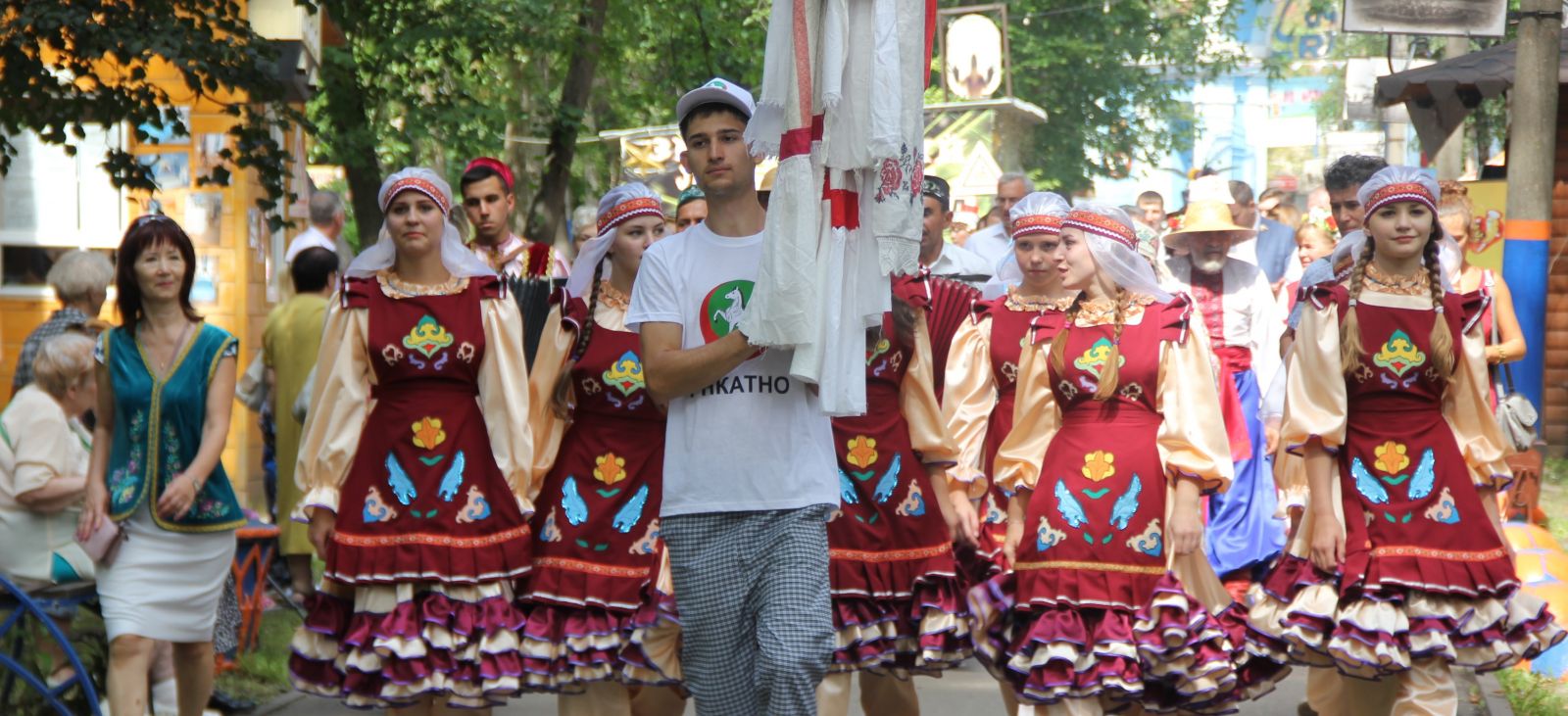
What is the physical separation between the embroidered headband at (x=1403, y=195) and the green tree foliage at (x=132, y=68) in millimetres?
4684

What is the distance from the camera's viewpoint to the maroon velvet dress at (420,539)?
22.0 feet

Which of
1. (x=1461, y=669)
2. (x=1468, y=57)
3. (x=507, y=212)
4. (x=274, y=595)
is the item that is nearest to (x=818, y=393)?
(x=507, y=212)

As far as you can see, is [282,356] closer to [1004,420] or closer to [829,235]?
[1004,420]

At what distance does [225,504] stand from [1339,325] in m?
4.08

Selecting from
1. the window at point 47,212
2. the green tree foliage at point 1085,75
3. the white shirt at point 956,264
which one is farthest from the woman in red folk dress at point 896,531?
the green tree foliage at point 1085,75

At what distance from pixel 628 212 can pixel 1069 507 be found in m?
1.92

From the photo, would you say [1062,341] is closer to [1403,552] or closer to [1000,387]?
[1000,387]

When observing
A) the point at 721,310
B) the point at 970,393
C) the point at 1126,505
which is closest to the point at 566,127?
the point at 970,393

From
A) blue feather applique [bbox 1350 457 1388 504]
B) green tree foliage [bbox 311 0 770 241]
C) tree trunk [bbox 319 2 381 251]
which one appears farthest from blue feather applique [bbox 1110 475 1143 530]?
tree trunk [bbox 319 2 381 251]

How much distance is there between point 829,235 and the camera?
5.02 metres

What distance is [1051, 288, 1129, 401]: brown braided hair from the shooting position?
6.98 meters

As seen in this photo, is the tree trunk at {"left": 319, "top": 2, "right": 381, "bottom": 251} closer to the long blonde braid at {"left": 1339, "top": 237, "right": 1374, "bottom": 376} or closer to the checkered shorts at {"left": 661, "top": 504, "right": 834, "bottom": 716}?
the long blonde braid at {"left": 1339, "top": 237, "right": 1374, "bottom": 376}

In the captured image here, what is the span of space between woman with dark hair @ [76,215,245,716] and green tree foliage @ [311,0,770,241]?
129 inches

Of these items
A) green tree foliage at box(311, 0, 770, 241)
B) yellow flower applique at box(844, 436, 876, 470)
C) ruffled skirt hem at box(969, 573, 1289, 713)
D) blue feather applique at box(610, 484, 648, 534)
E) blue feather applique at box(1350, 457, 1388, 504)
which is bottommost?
ruffled skirt hem at box(969, 573, 1289, 713)
